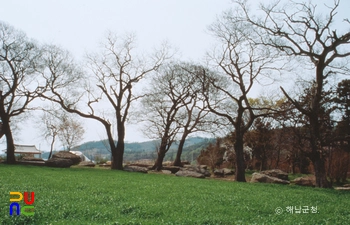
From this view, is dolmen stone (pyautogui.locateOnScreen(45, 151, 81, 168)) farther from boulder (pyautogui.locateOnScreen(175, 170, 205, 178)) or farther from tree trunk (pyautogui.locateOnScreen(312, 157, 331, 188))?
tree trunk (pyautogui.locateOnScreen(312, 157, 331, 188))

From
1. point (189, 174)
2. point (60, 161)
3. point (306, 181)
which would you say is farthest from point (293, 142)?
point (60, 161)

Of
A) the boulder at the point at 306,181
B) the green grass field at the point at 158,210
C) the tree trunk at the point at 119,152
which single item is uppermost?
the tree trunk at the point at 119,152

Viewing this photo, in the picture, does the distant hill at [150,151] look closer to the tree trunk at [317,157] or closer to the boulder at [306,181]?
the boulder at [306,181]

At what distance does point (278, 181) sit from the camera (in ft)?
65.3

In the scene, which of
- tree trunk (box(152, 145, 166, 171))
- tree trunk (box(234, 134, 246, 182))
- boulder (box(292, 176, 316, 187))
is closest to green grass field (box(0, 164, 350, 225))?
tree trunk (box(234, 134, 246, 182))

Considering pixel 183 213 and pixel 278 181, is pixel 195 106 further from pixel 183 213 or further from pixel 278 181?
pixel 183 213

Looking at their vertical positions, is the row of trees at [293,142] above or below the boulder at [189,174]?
above

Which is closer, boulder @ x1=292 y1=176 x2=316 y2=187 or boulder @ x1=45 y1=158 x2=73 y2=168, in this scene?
boulder @ x1=292 y1=176 x2=316 y2=187

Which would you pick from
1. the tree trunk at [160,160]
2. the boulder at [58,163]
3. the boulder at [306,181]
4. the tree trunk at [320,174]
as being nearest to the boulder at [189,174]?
the tree trunk at [160,160]

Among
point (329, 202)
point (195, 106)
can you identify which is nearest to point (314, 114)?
point (329, 202)

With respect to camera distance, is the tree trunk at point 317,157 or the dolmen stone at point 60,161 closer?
the tree trunk at point 317,157

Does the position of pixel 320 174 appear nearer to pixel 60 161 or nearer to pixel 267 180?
pixel 267 180

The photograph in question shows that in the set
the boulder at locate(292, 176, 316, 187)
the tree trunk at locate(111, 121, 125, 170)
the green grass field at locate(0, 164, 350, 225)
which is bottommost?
the boulder at locate(292, 176, 316, 187)

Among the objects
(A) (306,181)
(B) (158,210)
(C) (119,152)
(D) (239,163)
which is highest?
(C) (119,152)
